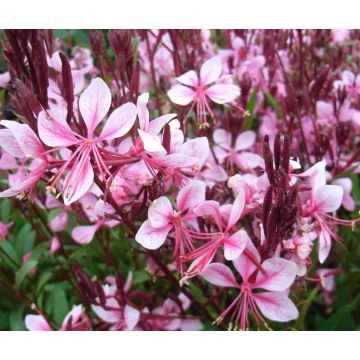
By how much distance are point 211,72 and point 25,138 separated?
0.49 metres

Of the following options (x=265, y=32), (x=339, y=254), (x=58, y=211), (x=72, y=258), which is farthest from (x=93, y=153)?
(x=265, y=32)

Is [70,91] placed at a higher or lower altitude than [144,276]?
higher

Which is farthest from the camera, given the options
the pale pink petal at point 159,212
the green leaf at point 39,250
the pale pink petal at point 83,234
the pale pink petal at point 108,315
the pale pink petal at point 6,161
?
the green leaf at point 39,250

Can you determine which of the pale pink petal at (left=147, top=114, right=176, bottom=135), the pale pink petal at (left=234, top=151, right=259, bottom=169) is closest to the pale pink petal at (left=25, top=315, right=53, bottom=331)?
the pale pink petal at (left=147, top=114, right=176, bottom=135)

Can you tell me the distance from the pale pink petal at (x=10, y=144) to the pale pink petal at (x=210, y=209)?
0.27 m

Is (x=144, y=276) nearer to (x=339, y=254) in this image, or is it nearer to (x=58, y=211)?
(x=58, y=211)

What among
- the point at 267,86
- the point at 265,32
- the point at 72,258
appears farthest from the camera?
the point at 265,32

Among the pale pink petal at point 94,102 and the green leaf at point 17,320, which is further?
the green leaf at point 17,320

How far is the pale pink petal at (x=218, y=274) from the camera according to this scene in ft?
2.37

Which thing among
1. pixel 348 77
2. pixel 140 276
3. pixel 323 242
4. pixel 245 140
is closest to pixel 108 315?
pixel 140 276

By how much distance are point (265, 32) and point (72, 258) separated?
1.12m

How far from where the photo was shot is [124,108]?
2.08 ft

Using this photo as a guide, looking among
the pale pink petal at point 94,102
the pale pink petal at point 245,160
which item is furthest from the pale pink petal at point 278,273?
the pale pink petal at point 245,160

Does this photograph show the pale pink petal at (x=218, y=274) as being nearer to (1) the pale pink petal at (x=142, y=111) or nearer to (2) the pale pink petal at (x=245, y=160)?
(1) the pale pink petal at (x=142, y=111)
